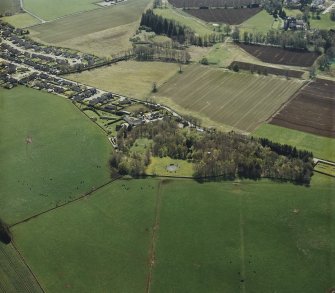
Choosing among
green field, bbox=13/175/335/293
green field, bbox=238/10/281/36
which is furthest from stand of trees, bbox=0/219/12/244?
green field, bbox=238/10/281/36

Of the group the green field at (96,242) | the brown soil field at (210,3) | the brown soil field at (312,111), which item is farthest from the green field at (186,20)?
the green field at (96,242)

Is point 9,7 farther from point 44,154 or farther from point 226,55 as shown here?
point 44,154

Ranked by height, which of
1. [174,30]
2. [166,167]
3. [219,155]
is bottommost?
[166,167]

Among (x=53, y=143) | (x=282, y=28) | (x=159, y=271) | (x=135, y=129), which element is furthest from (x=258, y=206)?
(x=282, y=28)

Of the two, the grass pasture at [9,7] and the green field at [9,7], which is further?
the green field at [9,7]

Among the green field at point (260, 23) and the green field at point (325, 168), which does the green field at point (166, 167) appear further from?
the green field at point (260, 23)

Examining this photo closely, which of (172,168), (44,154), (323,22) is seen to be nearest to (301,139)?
(172,168)
